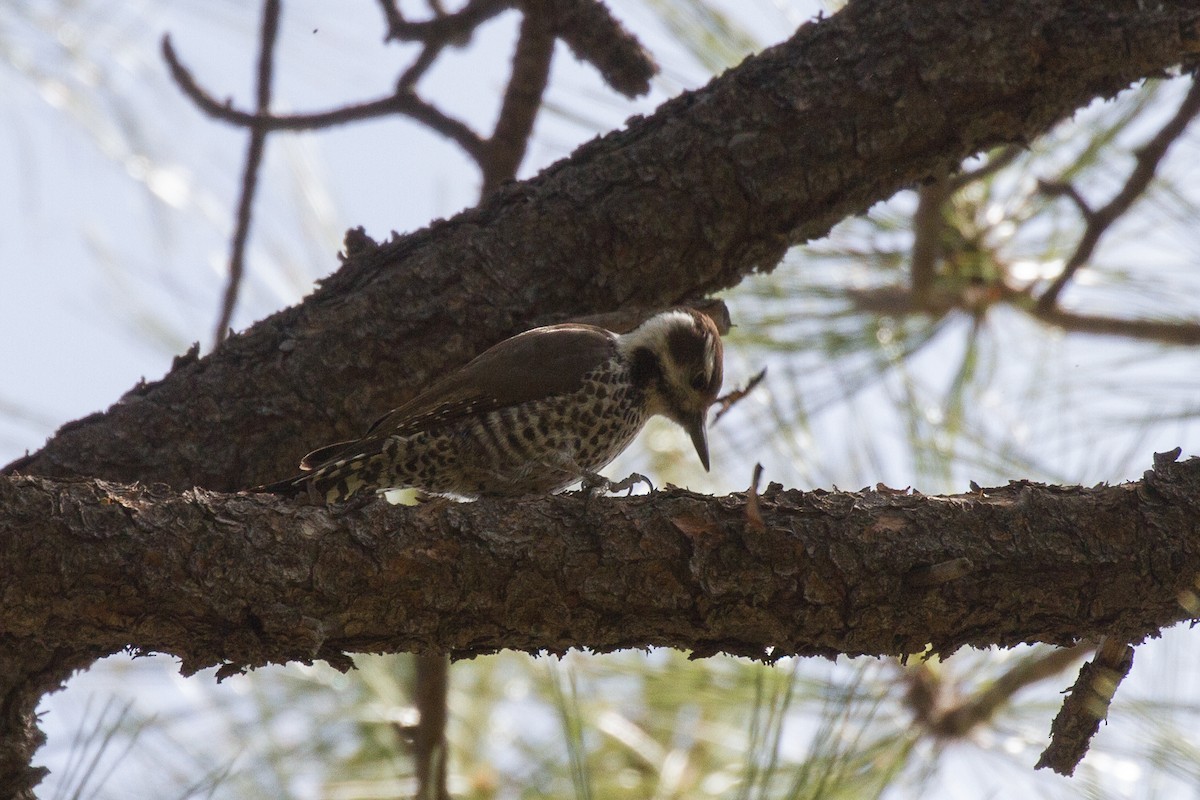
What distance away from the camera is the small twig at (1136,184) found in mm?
3711

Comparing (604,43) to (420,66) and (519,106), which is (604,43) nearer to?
(519,106)

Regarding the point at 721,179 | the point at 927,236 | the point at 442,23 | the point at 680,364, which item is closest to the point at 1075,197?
the point at 927,236

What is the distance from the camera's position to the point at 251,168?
3.75m

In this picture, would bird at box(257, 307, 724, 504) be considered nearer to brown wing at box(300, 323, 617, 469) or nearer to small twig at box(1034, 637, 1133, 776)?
brown wing at box(300, 323, 617, 469)

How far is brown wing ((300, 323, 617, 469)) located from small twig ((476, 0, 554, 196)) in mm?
598

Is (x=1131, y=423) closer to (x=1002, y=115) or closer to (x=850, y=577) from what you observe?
(x=1002, y=115)

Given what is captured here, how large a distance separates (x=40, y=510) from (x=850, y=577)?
1.61 m

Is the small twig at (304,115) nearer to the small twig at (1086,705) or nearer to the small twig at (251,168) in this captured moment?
the small twig at (251,168)

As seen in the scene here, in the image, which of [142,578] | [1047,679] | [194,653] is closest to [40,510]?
[142,578]

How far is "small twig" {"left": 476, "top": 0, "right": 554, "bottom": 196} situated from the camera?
3.93 metres

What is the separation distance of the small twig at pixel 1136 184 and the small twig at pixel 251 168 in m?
2.42

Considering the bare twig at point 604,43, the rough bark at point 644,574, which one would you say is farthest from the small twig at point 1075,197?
the rough bark at point 644,574

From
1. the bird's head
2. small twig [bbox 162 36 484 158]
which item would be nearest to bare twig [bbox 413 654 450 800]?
the bird's head

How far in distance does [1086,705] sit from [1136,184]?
1.92 m
